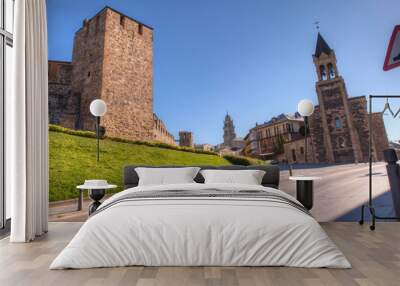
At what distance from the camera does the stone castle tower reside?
4.66 m

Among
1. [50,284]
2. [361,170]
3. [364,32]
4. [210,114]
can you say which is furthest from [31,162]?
[364,32]

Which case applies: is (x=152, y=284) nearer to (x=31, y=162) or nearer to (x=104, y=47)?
(x=31, y=162)

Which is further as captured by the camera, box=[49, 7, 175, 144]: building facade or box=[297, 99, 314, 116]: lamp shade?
box=[49, 7, 175, 144]: building facade

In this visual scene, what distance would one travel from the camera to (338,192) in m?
4.52

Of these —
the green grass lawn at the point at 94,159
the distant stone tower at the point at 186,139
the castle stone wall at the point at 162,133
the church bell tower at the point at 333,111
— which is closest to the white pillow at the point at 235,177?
the green grass lawn at the point at 94,159

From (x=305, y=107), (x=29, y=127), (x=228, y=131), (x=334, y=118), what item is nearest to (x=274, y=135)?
(x=305, y=107)

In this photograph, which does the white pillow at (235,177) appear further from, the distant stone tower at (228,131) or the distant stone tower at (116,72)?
the distant stone tower at (116,72)

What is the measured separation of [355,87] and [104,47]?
4280 millimetres

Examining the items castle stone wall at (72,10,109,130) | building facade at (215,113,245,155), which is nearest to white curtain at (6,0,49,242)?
castle stone wall at (72,10,109,130)

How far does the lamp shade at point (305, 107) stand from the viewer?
179 inches

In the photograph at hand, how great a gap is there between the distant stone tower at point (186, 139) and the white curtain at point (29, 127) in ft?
6.60

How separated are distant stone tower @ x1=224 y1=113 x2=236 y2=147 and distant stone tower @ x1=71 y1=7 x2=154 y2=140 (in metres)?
1.22

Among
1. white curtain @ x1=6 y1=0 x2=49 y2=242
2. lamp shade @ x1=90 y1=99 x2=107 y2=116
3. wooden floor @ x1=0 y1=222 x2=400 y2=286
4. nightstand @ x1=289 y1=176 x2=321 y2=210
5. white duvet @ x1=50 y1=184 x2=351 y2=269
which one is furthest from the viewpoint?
lamp shade @ x1=90 y1=99 x2=107 y2=116

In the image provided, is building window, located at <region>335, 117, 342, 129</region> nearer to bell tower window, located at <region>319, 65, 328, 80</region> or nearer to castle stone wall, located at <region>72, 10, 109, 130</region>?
bell tower window, located at <region>319, 65, 328, 80</region>
